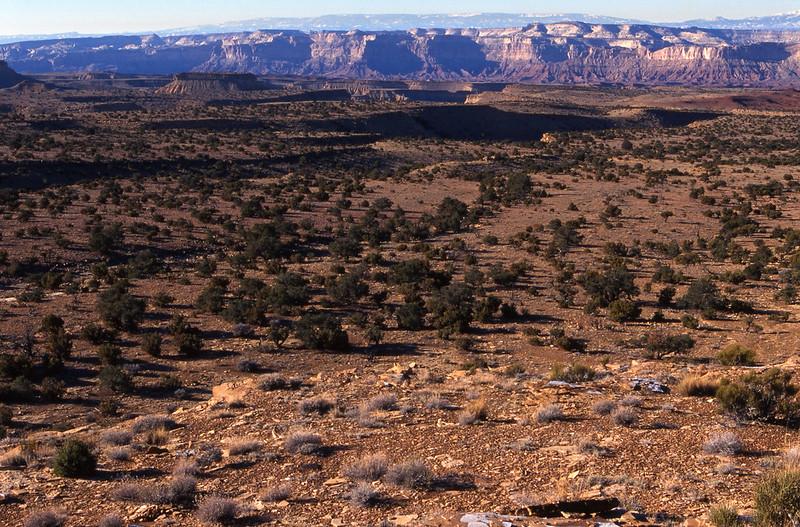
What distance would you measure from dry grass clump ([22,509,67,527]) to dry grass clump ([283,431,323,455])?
3.25 meters

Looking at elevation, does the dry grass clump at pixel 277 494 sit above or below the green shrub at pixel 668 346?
above

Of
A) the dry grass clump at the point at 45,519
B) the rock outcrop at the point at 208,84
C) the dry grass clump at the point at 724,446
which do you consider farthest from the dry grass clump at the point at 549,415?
the rock outcrop at the point at 208,84

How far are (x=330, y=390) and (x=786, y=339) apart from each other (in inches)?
477

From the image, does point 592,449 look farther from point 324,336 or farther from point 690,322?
point 690,322

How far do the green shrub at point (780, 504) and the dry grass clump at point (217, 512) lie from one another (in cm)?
574

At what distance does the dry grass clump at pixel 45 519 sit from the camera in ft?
27.8

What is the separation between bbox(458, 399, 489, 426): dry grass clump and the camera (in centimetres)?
1185

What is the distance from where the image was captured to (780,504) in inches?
267

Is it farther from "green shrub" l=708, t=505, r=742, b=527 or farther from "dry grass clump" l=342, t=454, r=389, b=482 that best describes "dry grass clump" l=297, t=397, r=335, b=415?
"green shrub" l=708, t=505, r=742, b=527

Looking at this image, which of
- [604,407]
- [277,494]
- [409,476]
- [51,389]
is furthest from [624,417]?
[51,389]

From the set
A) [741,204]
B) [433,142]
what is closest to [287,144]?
[433,142]

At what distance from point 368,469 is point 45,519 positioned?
3975mm

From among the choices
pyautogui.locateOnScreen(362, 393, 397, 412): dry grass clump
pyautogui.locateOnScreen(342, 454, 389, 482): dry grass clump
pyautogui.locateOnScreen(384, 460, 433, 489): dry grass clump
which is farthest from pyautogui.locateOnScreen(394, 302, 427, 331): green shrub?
pyautogui.locateOnScreen(384, 460, 433, 489): dry grass clump

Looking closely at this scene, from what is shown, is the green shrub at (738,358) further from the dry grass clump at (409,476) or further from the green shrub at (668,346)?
the dry grass clump at (409,476)
